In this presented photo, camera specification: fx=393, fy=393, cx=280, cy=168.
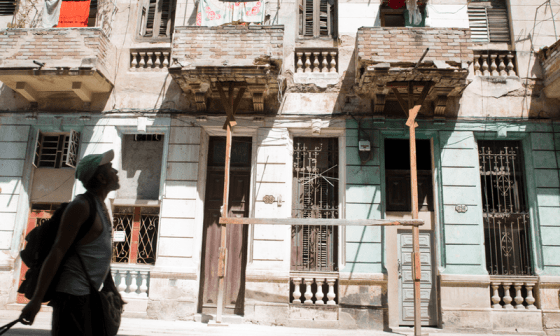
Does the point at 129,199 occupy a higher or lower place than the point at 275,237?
higher

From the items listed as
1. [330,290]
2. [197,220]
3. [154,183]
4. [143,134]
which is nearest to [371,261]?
[330,290]

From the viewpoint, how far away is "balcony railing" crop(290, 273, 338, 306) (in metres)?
7.77

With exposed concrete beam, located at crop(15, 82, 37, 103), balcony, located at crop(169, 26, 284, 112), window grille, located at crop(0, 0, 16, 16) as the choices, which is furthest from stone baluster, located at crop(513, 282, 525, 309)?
window grille, located at crop(0, 0, 16, 16)

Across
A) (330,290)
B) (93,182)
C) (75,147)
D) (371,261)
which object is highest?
(75,147)

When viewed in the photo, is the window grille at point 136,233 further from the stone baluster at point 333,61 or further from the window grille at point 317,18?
the window grille at point 317,18

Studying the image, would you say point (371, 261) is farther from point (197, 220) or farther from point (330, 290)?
point (197, 220)

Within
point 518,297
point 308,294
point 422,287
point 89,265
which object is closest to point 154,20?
point 308,294

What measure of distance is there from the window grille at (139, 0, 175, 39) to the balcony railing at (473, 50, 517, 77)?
280 inches

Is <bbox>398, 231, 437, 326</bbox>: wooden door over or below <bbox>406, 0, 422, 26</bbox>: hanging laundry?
below

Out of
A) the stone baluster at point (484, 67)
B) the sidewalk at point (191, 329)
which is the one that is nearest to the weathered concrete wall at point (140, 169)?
the sidewalk at point (191, 329)

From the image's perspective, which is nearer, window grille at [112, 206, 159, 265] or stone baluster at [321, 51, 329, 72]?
window grille at [112, 206, 159, 265]

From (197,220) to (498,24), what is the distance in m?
8.22

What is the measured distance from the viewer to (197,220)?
8344 millimetres

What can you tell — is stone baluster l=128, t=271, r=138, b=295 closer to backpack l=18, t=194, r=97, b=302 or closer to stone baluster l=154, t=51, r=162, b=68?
stone baluster l=154, t=51, r=162, b=68
